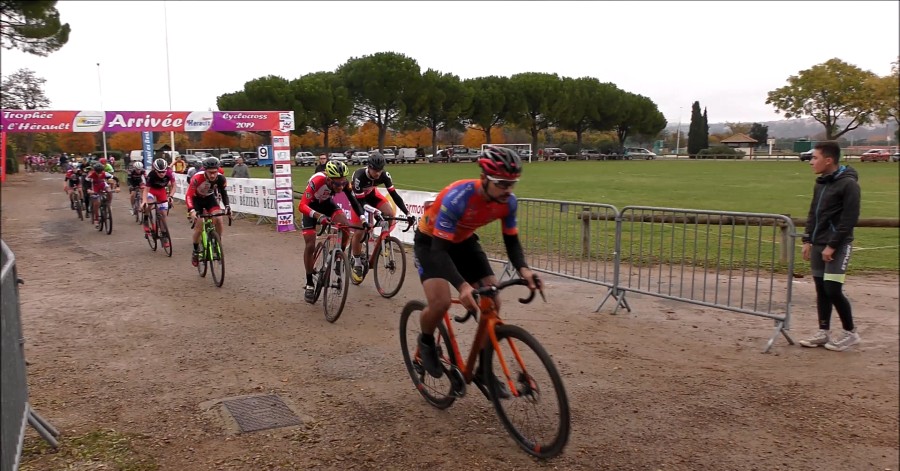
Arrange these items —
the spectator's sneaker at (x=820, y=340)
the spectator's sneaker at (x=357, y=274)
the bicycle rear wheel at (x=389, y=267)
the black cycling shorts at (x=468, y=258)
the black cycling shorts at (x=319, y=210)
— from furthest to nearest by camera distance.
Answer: the spectator's sneaker at (x=357, y=274)
the bicycle rear wheel at (x=389, y=267)
the black cycling shorts at (x=319, y=210)
the spectator's sneaker at (x=820, y=340)
the black cycling shorts at (x=468, y=258)

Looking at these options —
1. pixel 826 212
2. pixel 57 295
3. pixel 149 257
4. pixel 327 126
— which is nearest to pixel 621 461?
pixel 826 212

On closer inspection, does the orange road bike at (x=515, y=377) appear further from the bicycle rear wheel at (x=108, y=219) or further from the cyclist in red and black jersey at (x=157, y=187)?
the bicycle rear wheel at (x=108, y=219)

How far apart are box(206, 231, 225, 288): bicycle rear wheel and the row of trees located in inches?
1313

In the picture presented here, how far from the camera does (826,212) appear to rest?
555 cm

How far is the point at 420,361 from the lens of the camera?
189 inches

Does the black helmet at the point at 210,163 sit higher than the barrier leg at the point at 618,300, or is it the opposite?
the black helmet at the point at 210,163

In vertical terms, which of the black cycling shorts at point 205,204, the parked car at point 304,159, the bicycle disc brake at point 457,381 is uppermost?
the parked car at point 304,159

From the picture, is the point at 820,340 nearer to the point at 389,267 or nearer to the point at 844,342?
the point at 844,342

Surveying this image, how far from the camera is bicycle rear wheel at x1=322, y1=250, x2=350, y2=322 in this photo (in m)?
7.18

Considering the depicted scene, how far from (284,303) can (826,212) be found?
20.9ft

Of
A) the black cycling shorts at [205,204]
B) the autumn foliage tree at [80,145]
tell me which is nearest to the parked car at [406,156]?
the autumn foliage tree at [80,145]

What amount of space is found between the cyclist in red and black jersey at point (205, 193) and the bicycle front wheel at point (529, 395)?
22.7 feet

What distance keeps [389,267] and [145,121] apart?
1627 centimetres

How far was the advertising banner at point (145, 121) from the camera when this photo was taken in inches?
755
